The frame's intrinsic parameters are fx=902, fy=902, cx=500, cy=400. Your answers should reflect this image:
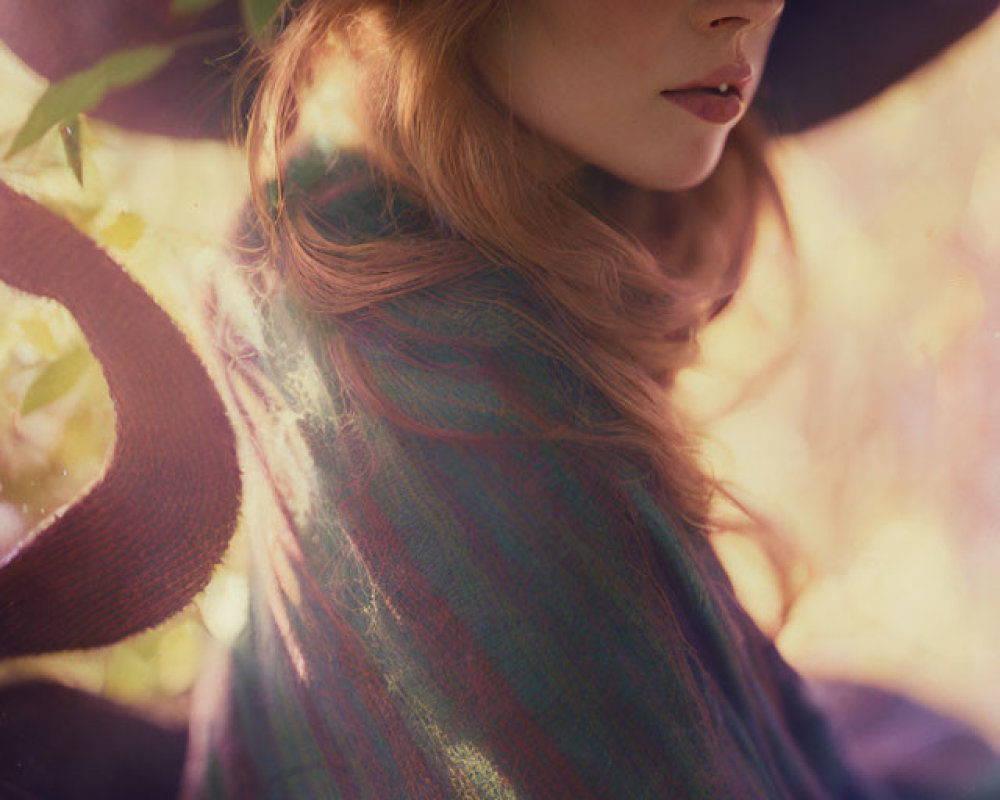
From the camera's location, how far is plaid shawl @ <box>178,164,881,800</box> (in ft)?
2.01

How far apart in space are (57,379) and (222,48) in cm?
26

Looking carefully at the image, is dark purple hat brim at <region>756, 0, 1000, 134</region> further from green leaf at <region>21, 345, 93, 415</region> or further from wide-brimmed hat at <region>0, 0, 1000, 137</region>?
green leaf at <region>21, 345, 93, 415</region>

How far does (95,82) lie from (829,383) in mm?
566

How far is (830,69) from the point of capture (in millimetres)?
654

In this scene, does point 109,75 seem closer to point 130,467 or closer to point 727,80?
point 130,467

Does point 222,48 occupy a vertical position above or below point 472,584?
above

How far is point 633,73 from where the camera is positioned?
23.8 inches

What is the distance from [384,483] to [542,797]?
237mm

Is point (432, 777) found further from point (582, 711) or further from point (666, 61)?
point (666, 61)

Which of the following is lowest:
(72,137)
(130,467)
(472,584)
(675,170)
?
(472,584)

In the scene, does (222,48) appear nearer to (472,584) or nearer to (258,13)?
(258,13)

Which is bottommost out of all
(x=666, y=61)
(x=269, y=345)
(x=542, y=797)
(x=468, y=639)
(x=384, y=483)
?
(x=542, y=797)

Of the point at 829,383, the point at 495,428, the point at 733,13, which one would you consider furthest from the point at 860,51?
the point at 495,428

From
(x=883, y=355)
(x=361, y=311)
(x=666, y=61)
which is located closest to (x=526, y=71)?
(x=666, y=61)
